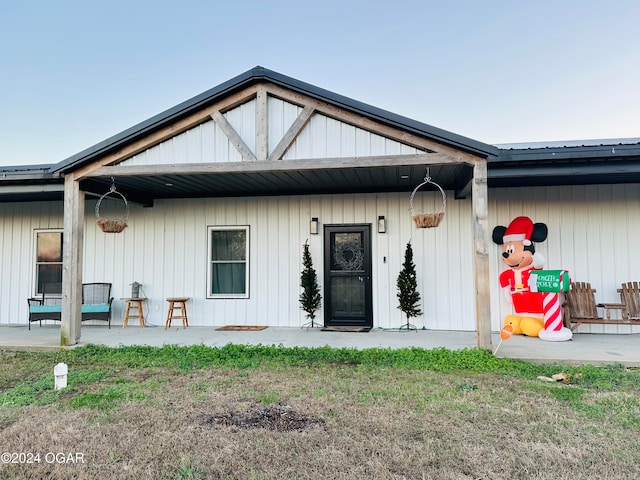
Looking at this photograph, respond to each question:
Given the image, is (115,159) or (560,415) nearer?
(560,415)

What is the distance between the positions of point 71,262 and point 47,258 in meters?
3.35

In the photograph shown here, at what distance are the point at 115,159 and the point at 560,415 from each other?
574 cm

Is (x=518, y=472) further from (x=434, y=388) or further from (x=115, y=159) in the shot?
(x=115, y=159)

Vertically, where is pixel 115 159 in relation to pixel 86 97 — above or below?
below

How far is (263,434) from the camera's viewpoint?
2996 millimetres

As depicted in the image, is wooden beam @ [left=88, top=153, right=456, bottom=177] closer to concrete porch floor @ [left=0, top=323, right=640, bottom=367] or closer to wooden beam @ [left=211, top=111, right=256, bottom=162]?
wooden beam @ [left=211, top=111, right=256, bottom=162]

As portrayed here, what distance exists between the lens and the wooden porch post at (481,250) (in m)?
5.12

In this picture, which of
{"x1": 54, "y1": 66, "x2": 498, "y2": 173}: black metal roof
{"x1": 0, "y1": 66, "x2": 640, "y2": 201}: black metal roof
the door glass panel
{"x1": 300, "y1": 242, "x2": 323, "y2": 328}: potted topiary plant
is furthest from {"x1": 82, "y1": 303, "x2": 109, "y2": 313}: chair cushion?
the door glass panel

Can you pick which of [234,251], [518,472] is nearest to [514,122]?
[234,251]

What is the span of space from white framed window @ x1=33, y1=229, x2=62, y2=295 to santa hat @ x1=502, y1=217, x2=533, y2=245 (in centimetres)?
820

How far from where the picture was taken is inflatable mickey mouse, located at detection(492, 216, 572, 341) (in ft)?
20.5

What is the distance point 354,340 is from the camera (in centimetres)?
638

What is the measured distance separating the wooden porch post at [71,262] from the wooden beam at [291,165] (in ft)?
2.83

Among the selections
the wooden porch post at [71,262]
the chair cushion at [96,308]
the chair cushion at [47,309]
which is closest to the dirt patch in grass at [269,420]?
the wooden porch post at [71,262]
